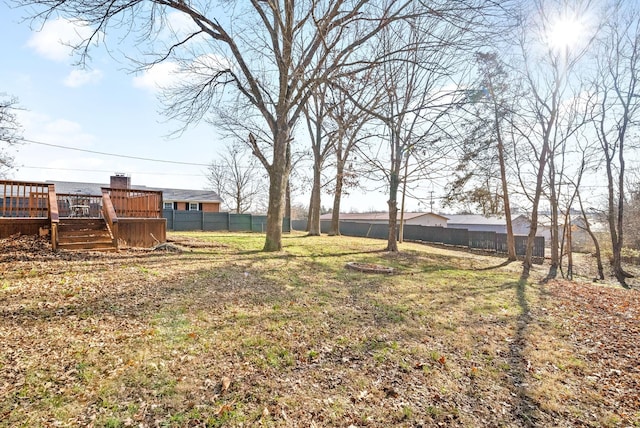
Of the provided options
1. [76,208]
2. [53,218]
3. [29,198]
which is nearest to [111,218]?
[53,218]

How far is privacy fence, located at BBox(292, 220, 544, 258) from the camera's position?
1731cm

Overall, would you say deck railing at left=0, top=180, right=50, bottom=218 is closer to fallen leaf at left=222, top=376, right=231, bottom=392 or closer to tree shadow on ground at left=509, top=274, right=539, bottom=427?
fallen leaf at left=222, top=376, right=231, bottom=392

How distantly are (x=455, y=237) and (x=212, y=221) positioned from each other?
17.8 m

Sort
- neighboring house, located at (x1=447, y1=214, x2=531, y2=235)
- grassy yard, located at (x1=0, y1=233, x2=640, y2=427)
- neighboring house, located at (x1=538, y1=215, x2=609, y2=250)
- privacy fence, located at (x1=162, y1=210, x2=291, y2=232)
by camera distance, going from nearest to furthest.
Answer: grassy yard, located at (x1=0, y1=233, x2=640, y2=427) < neighboring house, located at (x1=538, y1=215, x2=609, y2=250) < privacy fence, located at (x1=162, y1=210, x2=291, y2=232) < neighboring house, located at (x1=447, y1=214, x2=531, y2=235)

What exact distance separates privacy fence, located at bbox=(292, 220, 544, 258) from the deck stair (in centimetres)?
1830

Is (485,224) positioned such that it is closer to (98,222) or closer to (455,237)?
(455,237)

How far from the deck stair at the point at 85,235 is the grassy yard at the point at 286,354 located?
4.00ft

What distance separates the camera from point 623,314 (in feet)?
18.6

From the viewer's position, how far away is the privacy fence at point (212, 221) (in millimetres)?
21328

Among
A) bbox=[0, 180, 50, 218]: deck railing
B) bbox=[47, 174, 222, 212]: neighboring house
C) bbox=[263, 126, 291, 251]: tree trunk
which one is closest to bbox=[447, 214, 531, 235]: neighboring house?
bbox=[47, 174, 222, 212]: neighboring house

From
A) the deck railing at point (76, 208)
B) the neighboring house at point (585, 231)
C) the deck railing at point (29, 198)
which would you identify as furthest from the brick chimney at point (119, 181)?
the neighboring house at point (585, 231)

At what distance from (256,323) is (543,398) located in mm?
3147

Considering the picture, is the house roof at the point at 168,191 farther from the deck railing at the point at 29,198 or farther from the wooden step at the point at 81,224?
the wooden step at the point at 81,224

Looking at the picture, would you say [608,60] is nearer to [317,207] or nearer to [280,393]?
[317,207]
